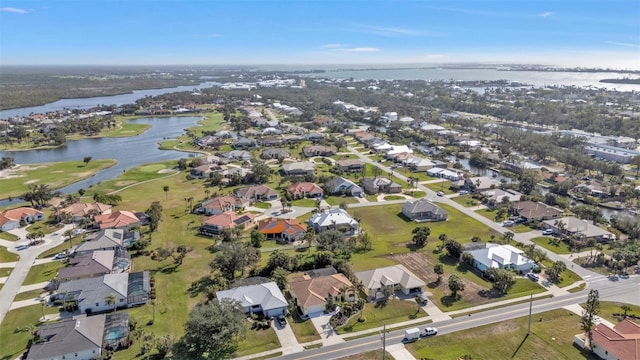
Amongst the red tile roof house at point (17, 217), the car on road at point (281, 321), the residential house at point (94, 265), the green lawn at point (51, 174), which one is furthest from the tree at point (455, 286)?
the green lawn at point (51, 174)

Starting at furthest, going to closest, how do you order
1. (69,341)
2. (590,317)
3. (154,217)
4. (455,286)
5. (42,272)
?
(154,217) → (42,272) → (455,286) → (590,317) → (69,341)

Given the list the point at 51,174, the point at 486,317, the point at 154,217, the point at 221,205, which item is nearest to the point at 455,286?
the point at 486,317

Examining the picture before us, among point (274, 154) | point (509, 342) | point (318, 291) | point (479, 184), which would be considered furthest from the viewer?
point (274, 154)

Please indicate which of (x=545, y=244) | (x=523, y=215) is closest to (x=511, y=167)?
(x=523, y=215)

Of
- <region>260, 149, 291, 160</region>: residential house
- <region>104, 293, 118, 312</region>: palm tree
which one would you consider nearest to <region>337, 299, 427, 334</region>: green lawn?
<region>104, 293, 118, 312</region>: palm tree

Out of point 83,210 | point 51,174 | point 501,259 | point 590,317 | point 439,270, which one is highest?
point 590,317

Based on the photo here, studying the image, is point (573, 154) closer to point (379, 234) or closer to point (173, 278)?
point (379, 234)

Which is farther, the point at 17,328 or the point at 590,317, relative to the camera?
the point at 17,328

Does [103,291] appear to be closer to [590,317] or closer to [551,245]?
[590,317]
